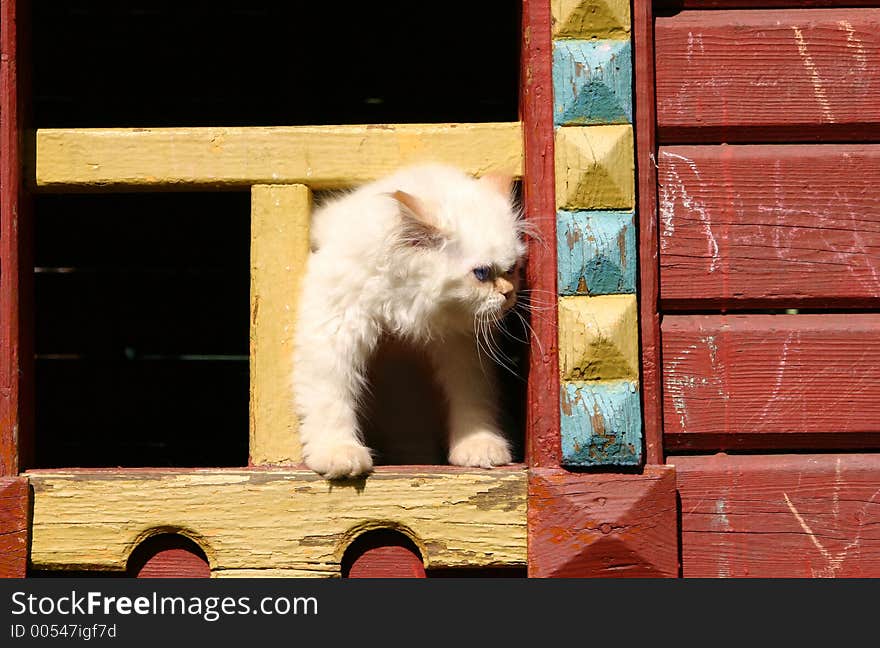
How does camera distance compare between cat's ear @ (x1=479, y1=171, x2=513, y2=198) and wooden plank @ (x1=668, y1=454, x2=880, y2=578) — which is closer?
wooden plank @ (x1=668, y1=454, x2=880, y2=578)

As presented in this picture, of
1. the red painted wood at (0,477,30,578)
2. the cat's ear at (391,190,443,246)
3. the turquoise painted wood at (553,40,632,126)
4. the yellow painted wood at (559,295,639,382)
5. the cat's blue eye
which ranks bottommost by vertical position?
the red painted wood at (0,477,30,578)

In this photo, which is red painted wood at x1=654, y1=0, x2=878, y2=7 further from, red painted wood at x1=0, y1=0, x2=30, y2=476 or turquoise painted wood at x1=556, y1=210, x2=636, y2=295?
red painted wood at x1=0, y1=0, x2=30, y2=476

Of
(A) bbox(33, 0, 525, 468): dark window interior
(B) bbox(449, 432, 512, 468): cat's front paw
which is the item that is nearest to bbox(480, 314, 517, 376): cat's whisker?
(B) bbox(449, 432, 512, 468): cat's front paw

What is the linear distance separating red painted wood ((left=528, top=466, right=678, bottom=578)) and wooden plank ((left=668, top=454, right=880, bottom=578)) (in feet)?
0.33

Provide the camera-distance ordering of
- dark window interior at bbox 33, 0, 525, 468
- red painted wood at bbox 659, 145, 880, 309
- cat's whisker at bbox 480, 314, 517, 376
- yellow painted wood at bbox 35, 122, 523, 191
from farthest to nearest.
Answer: dark window interior at bbox 33, 0, 525, 468 → cat's whisker at bbox 480, 314, 517, 376 → yellow painted wood at bbox 35, 122, 523, 191 → red painted wood at bbox 659, 145, 880, 309

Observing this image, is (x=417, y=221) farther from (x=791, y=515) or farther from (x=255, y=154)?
(x=791, y=515)

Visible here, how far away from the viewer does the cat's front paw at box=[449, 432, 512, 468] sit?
255cm

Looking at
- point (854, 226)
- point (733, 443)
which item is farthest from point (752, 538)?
point (854, 226)

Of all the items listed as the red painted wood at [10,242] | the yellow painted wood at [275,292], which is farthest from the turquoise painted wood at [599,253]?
the red painted wood at [10,242]

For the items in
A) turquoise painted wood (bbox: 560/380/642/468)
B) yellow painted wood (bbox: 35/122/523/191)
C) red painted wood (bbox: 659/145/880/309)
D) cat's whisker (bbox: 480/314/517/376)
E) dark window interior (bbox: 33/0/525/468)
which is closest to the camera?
turquoise painted wood (bbox: 560/380/642/468)

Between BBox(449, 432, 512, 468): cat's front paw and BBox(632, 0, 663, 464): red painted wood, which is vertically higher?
BBox(632, 0, 663, 464): red painted wood

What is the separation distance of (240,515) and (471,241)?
93cm
